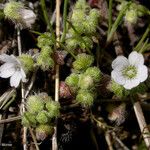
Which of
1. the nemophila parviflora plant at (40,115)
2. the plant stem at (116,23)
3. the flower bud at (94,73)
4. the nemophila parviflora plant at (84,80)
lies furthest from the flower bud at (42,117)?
the plant stem at (116,23)

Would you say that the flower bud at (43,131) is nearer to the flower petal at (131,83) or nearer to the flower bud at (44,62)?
the flower bud at (44,62)

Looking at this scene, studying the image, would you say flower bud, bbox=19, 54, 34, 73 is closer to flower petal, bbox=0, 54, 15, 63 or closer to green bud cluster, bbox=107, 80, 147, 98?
flower petal, bbox=0, 54, 15, 63

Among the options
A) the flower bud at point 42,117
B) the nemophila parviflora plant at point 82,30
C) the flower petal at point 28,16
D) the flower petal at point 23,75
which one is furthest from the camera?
the flower petal at point 28,16

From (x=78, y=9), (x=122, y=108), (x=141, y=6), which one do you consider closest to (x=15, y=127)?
(x=122, y=108)

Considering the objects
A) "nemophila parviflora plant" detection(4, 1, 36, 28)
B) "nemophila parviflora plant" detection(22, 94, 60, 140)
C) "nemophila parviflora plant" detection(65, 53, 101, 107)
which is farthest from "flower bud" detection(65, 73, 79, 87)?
"nemophila parviflora plant" detection(4, 1, 36, 28)

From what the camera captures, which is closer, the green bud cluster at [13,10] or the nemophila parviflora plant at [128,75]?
the nemophila parviflora plant at [128,75]

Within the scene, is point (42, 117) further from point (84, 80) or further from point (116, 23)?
point (116, 23)
